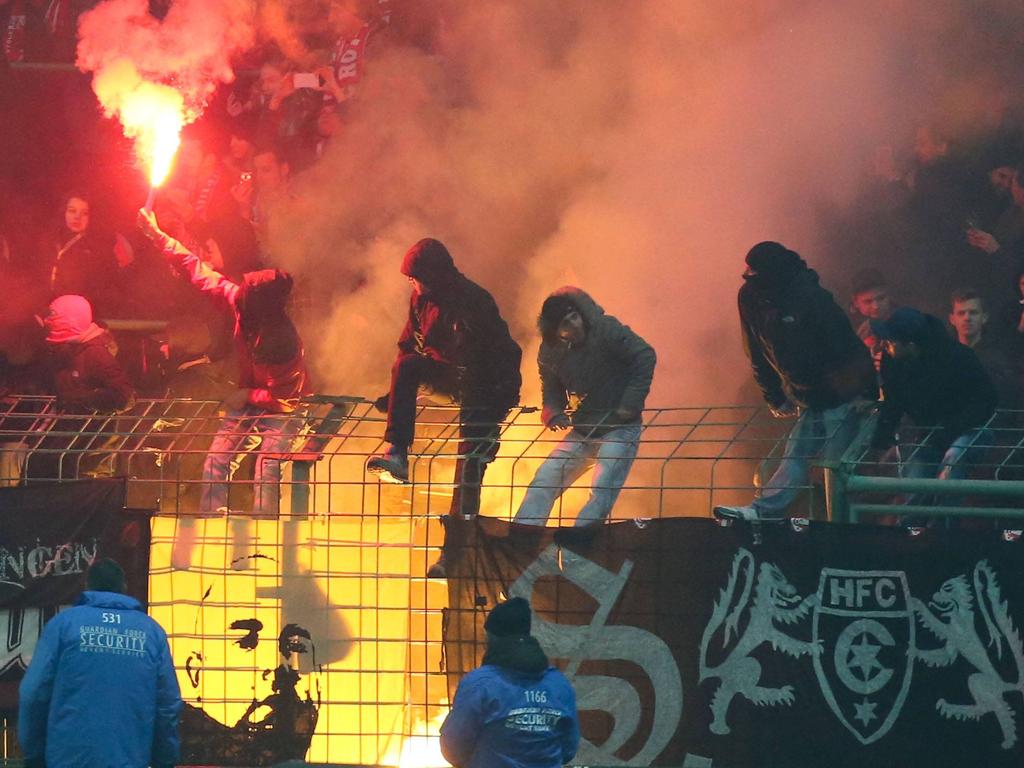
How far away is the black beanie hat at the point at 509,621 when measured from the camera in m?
4.25

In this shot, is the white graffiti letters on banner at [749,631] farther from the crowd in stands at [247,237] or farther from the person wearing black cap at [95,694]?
the crowd in stands at [247,237]

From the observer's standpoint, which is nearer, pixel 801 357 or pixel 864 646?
pixel 864 646

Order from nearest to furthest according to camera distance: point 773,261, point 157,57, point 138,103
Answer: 1. point 773,261
2. point 138,103
3. point 157,57

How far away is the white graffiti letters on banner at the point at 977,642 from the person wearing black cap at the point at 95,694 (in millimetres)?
2353

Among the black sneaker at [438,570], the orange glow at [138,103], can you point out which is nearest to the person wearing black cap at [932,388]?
the black sneaker at [438,570]

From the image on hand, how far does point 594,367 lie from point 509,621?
2.68 meters

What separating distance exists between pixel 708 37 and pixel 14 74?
5.31m

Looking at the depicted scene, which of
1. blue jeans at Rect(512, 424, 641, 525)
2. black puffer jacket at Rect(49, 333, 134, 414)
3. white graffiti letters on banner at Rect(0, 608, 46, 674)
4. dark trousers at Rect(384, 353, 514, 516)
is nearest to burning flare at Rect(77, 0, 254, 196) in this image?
black puffer jacket at Rect(49, 333, 134, 414)

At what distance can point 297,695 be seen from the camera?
5156 mm

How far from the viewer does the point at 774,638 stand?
491 cm

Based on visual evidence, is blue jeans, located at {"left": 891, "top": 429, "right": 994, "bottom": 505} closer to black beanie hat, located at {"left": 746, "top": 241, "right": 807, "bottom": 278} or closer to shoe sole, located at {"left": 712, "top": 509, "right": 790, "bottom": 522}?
shoe sole, located at {"left": 712, "top": 509, "right": 790, "bottom": 522}

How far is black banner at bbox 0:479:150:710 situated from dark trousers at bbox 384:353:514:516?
127cm

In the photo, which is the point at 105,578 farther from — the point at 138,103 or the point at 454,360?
the point at 138,103

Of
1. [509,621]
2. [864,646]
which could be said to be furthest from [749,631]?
[509,621]
